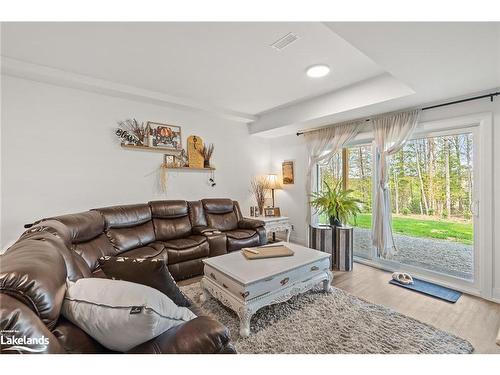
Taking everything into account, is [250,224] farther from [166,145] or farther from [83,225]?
[83,225]

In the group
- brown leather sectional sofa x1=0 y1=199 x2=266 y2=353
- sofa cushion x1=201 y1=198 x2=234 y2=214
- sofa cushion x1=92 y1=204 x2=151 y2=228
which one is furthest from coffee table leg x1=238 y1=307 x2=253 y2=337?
sofa cushion x1=201 y1=198 x2=234 y2=214

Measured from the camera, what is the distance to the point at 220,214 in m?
3.93

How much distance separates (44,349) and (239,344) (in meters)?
1.38

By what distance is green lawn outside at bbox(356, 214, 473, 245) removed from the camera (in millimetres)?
2744

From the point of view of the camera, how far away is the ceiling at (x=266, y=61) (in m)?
1.61

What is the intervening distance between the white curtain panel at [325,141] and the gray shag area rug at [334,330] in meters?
2.22

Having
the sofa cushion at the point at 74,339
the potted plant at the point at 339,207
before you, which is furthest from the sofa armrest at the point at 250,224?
the sofa cushion at the point at 74,339

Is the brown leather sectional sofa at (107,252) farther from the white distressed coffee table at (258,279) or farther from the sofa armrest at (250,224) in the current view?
the white distressed coffee table at (258,279)

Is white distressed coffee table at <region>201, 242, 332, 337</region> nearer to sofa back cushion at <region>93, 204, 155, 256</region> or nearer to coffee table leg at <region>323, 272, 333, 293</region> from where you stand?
coffee table leg at <region>323, 272, 333, 293</region>

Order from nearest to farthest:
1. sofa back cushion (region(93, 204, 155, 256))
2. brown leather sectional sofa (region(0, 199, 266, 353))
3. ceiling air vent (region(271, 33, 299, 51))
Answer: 1. brown leather sectional sofa (region(0, 199, 266, 353))
2. ceiling air vent (region(271, 33, 299, 51))
3. sofa back cushion (region(93, 204, 155, 256))

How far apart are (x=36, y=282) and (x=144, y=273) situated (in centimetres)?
69

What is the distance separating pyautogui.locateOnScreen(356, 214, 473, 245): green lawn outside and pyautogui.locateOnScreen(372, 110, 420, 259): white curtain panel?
176mm

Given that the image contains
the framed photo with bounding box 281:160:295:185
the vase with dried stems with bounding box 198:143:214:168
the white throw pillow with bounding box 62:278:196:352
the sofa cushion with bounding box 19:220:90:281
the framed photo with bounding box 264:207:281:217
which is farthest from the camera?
the framed photo with bounding box 281:160:295:185
